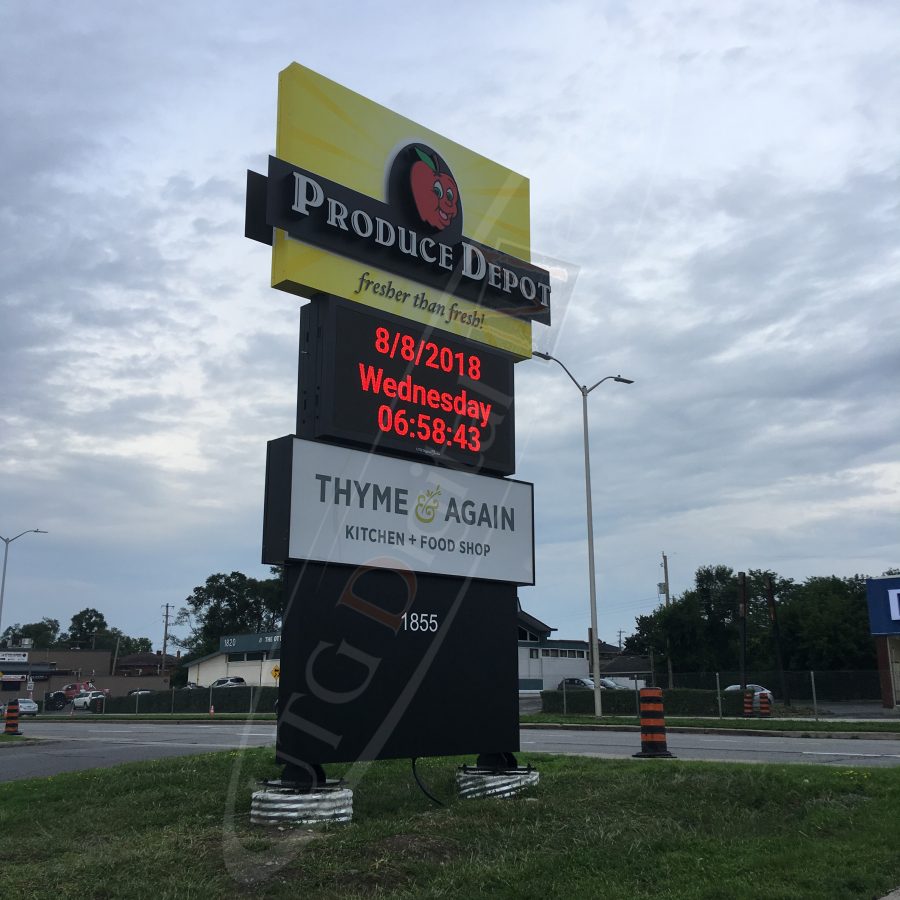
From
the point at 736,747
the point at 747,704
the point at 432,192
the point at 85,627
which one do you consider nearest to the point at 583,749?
the point at 736,747

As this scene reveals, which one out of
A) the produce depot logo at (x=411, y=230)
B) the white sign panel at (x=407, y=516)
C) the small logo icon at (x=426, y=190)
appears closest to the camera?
the white sign panel at (x=407, y=516)

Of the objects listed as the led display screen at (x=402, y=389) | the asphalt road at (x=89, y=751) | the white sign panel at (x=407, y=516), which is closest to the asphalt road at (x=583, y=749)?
the asphalt road at (x=89, y=751)

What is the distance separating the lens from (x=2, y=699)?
77.3 m

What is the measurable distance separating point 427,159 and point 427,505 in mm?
4364

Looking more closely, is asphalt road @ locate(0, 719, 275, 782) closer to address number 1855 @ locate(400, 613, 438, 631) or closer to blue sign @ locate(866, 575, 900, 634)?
address number 1855 @ locate(400, 613, 438, 631)

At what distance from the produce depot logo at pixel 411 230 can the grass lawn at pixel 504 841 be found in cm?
556

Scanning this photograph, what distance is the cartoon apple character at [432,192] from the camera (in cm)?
1145

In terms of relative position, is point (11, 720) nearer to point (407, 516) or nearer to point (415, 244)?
point (407, 516)

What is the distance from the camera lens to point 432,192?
38.2ft

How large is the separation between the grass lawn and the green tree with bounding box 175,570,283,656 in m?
102

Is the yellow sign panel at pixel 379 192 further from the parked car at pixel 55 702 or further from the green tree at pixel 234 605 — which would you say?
the green tree at pixel 234 605

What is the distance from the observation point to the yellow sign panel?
10.1m

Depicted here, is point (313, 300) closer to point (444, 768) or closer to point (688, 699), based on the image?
point (444, 768)

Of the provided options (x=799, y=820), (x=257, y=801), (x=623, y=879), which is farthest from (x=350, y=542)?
(x=799, y=820)
